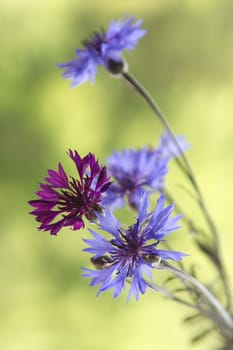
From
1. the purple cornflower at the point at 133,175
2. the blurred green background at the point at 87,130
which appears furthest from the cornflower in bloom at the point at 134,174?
the blurred green background at the point at 87,130

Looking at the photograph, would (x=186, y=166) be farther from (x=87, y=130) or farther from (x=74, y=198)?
(x=87, y=130)

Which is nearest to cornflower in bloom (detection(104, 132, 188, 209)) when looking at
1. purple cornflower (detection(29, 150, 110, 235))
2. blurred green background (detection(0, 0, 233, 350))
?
purple cornflower (detection(29, 150, 110, 235))

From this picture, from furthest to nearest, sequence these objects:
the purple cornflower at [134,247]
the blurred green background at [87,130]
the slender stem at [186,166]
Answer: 1. the blurred green background at [87,130]
2. the slender stem at [186,166]
3. the purple cornflower at [134,247]

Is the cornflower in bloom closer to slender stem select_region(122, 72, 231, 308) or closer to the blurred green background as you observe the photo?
slender stem select_region(122, 72, 231, 308)

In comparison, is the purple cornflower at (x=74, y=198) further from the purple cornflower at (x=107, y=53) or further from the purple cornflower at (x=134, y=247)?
the purple cornflower at (x=107, y=53)

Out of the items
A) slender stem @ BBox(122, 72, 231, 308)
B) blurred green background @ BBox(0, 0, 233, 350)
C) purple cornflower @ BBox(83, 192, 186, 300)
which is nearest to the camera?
purple cornflower @ BBox(83, 192, 186, 300)
